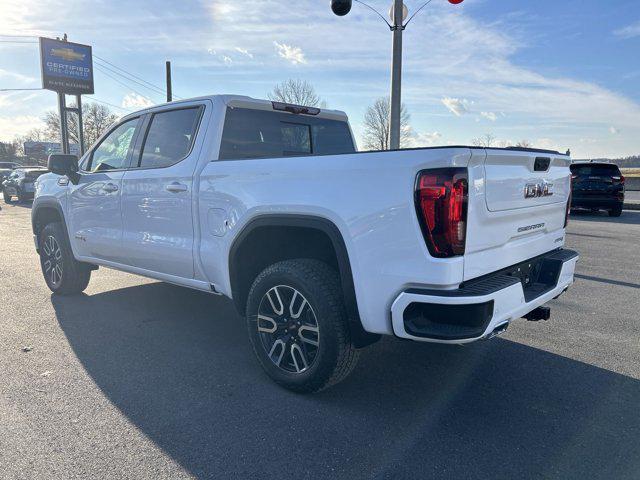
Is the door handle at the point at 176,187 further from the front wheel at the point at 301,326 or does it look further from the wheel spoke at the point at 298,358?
the wheel spoke at the point at 298,358

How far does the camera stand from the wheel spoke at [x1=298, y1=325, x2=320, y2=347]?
9.88 ft

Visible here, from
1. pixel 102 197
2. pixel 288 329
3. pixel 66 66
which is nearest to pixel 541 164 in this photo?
pixel 288 329

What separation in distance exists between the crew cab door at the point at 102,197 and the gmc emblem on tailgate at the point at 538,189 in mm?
3383

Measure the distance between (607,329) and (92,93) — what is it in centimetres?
3568

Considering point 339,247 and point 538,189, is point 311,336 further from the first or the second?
point 538,189

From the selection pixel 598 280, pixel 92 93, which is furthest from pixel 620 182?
pixel 92 93

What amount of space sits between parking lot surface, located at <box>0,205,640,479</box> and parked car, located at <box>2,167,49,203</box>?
1993 centimetres

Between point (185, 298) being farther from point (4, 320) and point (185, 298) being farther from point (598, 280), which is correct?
point (598, 280)

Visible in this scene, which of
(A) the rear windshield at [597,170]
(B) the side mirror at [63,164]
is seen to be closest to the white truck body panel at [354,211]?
(B) the side mirror at [63,164]

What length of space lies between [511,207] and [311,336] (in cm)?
142

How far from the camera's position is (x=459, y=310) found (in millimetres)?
2424

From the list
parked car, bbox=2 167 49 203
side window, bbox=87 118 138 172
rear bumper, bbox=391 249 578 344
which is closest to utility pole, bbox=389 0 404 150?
side window, bbox=87 118 138 172

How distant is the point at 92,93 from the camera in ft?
109

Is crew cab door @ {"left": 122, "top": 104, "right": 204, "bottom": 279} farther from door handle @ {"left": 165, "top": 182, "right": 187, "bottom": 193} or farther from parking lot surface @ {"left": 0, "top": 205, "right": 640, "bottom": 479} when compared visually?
parking lot surface @ {"left": 0, "top": 205, "right": 640, "bottom": 479}
